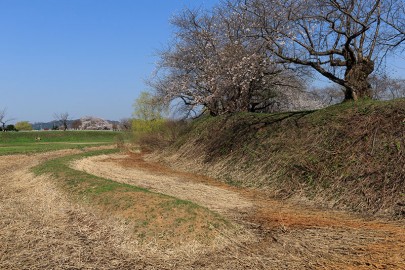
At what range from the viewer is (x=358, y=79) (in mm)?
14492

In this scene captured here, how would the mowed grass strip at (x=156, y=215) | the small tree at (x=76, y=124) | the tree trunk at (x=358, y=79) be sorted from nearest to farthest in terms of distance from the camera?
the mowed grass strip at (x=156, y=215) → the tree trunk at (x=358, y=79) → the small tree at (x=76, y=124)

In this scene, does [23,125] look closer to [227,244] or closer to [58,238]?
[58,238]

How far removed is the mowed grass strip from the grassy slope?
3.77 meters

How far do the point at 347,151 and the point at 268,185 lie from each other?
8.33 ft

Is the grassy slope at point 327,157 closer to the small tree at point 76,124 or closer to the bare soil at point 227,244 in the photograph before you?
the bare soil at point 227,244

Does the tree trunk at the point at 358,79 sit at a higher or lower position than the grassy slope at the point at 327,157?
higher

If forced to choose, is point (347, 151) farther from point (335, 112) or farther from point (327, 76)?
point (327, 76)

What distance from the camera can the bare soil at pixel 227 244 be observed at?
531 centimetres

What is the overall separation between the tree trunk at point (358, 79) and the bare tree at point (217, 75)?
416cm

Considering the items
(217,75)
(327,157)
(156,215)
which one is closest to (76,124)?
(217,75)

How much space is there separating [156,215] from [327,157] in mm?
6061

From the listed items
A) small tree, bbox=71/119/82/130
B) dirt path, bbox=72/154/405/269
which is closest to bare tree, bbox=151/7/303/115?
dirt path, bbox=72/154/405/269

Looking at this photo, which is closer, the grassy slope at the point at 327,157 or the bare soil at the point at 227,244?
the bare soil at the point at 227,244

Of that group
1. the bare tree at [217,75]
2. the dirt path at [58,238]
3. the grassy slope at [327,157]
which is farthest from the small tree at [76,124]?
the dirt path at [58,238]
